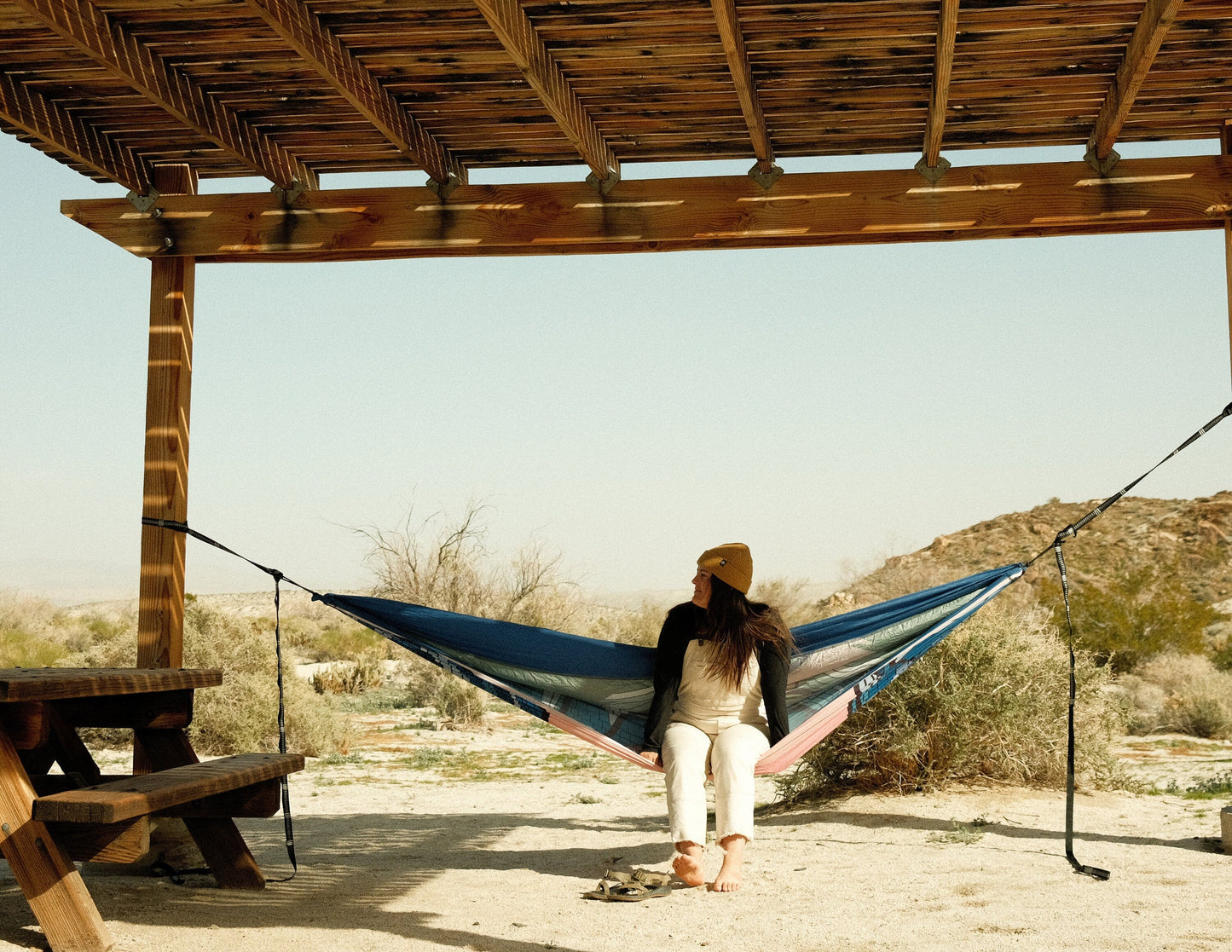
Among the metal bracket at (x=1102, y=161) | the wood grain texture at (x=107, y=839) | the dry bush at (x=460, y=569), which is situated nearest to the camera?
the wood grain texture at (x=107, y=839)

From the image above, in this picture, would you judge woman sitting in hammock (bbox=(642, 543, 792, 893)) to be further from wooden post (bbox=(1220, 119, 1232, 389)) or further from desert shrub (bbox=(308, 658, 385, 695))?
desert shrub (bbox=(308, 658, 385, 695))

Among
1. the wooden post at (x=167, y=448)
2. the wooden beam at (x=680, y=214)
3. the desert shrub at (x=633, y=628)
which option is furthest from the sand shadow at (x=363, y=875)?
the desert shrub at (x=633, y=628)

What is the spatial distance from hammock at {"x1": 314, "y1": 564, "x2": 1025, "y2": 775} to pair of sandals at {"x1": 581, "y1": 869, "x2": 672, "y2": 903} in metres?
0.28

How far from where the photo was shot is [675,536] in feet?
127

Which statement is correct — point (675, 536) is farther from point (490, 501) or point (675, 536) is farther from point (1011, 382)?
point (490, 501)

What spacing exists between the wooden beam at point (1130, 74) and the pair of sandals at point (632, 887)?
7.36ft

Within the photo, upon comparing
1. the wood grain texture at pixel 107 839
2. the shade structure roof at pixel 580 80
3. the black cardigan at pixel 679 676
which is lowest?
the wood grain texture at pixel 107 839

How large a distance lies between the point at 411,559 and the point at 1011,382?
81.2ft

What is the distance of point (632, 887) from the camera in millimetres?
2883

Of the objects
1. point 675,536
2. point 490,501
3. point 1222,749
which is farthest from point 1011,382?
point 1222,749

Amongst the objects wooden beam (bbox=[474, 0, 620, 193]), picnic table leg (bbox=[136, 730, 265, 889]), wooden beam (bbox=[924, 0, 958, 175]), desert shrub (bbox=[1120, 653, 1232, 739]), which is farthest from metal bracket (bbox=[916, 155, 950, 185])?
desert shrub (bbox=[1120, 653, 1232, 739])

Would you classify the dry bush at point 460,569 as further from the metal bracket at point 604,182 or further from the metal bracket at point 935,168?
the metal bracket at point 935,168

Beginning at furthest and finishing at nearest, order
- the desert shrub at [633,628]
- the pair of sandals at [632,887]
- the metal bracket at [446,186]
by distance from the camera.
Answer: the desert shrub at [633,628] < the metal bracket at [446,186] < the pair of sandals at [632,887]

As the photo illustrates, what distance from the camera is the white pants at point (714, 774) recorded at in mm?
2793
